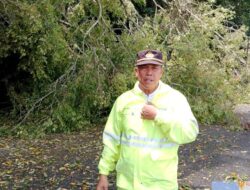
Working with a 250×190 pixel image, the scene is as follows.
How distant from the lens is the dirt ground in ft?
15.9

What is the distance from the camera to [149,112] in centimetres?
210

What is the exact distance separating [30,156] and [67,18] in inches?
111

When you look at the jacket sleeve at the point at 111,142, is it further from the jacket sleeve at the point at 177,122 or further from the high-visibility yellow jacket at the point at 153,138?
the jacket sleeve at the point at 177,122

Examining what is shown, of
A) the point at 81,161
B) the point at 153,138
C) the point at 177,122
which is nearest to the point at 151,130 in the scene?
the point at 153,138

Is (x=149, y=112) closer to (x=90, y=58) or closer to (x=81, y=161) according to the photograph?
(x=81, y=161)

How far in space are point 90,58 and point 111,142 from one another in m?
5.16

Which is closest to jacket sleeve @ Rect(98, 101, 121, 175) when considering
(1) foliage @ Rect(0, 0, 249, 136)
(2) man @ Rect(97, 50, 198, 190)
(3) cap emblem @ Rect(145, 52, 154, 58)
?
(2) man @ Rect(97, 50, 198, 190)

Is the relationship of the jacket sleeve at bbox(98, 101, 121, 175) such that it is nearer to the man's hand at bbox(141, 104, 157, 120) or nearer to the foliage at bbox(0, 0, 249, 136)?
the man's hand at bbox(141, 104, 157, 120)

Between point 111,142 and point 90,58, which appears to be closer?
point 111,142

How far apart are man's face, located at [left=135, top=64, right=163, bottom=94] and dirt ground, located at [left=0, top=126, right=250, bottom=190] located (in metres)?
2.60

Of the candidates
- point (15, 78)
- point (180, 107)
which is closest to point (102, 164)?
point (180, 107)

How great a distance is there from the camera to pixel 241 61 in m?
10.7

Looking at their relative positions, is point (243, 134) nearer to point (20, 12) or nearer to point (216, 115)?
point (216, 115)

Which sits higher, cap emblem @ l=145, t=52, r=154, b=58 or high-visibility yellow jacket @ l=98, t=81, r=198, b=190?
cap emblem @ l=145, t=52, r=154, b=58
